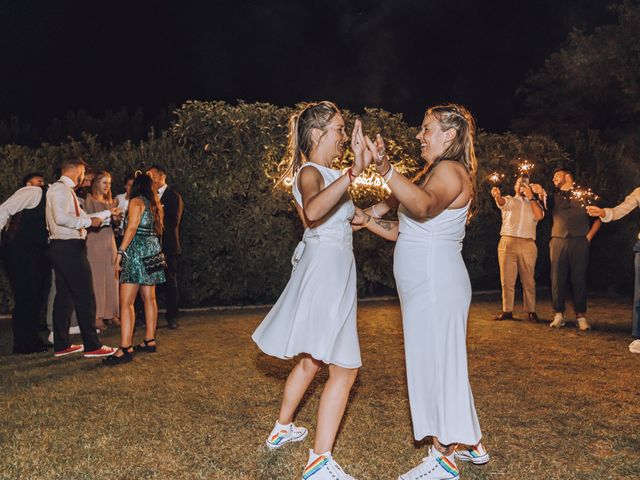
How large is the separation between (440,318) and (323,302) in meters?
0.68

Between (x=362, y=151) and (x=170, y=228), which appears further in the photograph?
(x=170, y=228)

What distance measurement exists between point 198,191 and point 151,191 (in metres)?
3.63

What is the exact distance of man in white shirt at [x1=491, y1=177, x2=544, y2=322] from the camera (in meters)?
9.84

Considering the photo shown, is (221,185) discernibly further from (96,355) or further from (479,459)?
(479,459)

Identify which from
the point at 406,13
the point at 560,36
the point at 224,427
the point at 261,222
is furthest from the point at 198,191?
the point at 560,36

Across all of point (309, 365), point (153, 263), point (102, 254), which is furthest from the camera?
point (102, 254)

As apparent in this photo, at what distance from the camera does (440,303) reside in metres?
3.71

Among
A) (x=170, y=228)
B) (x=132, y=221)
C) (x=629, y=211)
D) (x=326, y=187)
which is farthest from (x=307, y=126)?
(x=629, y=211)

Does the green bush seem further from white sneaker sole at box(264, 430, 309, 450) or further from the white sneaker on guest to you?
the white sneaker on guest

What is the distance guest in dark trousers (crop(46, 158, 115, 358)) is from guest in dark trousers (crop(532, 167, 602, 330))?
6.18 meters

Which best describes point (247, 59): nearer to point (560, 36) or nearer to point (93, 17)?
point (93, 17)

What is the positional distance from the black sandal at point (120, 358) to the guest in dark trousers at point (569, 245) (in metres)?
5.78

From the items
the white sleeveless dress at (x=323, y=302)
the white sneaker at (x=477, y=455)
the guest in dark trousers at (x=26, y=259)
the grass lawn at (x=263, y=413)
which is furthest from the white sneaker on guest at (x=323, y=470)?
the guest in dark trousers at (x=26, y=259)

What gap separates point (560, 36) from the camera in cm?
2575
